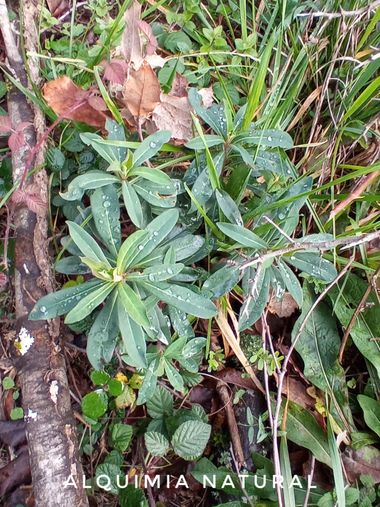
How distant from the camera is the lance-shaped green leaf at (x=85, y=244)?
1.29m

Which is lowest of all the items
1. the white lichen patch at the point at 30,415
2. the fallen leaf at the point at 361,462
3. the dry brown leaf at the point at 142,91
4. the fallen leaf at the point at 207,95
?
the fallen leaf at the point at 361,462

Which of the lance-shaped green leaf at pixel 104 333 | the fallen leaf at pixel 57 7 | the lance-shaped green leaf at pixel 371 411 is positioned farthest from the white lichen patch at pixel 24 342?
the fallen leaf at pixel 57 7

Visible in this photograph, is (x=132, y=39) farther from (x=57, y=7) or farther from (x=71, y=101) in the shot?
(x=57, y=7)

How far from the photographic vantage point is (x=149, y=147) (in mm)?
1403

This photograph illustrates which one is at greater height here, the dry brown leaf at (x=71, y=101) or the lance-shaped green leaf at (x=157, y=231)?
the dry brown leaf at (x=71, y=101)

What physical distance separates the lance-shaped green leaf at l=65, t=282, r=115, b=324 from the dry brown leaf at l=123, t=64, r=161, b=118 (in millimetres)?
616

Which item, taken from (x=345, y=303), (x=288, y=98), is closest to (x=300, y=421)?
(x=345, y=303)

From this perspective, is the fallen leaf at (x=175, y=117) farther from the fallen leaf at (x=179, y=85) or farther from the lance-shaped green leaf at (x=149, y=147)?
the lance-shaped green leaf at (x=149, y=147)

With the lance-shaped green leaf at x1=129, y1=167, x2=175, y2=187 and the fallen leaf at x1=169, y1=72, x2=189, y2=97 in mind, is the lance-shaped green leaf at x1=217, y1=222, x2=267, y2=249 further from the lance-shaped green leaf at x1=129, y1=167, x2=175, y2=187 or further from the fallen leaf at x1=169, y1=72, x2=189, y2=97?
the fallen leaf at x1=169, y1=72, x2=189, y2=97

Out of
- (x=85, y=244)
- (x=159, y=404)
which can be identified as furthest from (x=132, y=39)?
(x=159, y=404)

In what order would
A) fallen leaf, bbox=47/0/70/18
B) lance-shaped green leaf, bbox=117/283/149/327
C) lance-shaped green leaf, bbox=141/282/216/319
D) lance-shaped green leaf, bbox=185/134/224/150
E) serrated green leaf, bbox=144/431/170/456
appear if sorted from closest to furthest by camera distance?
lance-shaped green leaf, bbox=117/283/149/327
lance-shaped green leaf, bbox=141/282/216/319
lance-shaped green leaf, bbox=185/134/224/150
serrated green leaf, bbox=144/431/170/456
fallen leaf, bbox=47/0/70/18

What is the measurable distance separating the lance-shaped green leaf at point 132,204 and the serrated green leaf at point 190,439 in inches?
28.2

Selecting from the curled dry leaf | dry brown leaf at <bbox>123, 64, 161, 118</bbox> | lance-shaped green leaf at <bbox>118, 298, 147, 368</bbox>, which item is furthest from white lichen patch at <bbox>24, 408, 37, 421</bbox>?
dry brown leaf at <bbox>123, 64, 161, 118</bbox>

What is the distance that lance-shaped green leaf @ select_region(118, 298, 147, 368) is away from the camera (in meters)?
1.29
